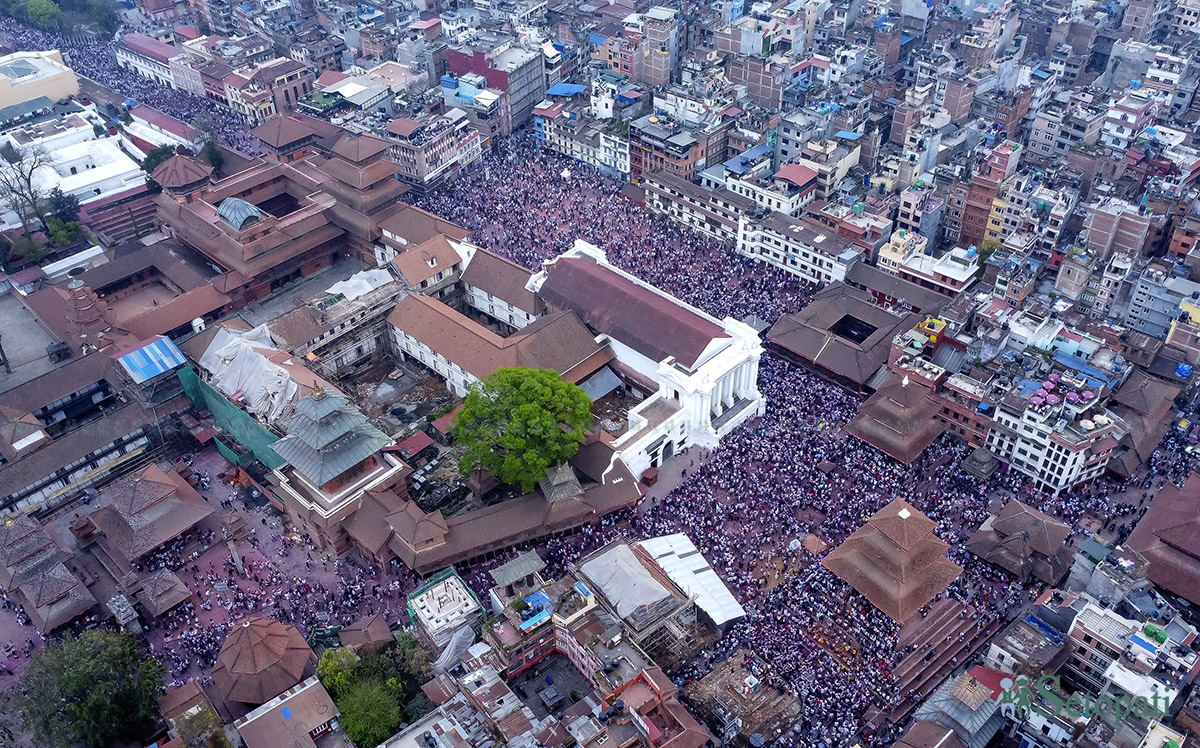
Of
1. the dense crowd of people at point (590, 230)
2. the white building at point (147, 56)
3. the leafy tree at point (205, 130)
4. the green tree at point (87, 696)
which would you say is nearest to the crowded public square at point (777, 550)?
the dense crowd of people at point (590, 230)

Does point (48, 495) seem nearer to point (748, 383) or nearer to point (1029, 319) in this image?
point (748, 383)

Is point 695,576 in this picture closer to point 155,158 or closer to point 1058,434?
point 1058,434

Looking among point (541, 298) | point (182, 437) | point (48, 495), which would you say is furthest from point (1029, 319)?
point (48, 495)

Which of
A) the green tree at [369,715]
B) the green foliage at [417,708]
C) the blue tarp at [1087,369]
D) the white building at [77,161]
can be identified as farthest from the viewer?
the white building at [77,161]

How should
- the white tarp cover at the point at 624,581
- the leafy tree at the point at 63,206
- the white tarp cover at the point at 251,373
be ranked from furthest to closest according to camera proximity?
the leafy tree at the point at 63,206
the white tarp cover at the point at 251,373
the white tarp cover at the point at 624,581

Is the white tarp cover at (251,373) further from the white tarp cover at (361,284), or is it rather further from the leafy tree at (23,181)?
the leafy tree at (23,181)

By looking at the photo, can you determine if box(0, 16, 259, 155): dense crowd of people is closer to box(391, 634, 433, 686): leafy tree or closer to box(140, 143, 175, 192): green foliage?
box(140, 143, 175, 192): green foliage

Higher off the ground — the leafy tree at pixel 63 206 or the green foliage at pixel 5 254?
the leafy tree at pixel 63 206

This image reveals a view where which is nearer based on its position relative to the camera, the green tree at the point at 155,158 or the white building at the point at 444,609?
the white building at the point at 444,609
